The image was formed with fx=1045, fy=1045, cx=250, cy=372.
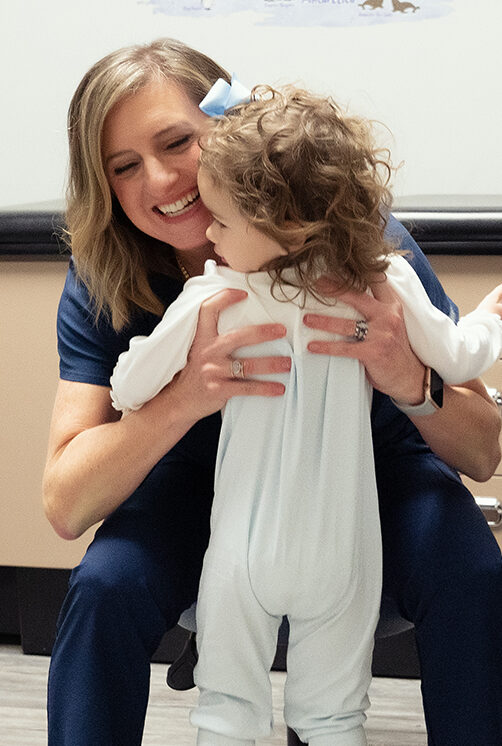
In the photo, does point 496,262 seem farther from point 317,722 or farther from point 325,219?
point 317,722

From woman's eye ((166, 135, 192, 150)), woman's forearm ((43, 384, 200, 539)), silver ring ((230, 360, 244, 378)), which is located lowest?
woman's forearm ((43, 384, 200, 539))

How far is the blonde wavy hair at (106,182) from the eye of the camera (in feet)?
4.30

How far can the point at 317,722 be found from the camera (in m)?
1.13

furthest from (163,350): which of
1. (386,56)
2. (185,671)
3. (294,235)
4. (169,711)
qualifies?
(386,56)

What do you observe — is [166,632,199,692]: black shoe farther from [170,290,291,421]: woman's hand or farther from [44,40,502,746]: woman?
[170,290,291,421]: woman's hand

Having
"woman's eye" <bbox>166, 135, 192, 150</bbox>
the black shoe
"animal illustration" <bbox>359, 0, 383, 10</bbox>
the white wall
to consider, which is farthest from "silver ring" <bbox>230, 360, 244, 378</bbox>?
"animal illustration" <bbox>359, 0, 383, 10</bbox>

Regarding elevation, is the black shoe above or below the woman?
below

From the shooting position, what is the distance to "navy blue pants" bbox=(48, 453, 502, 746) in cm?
112

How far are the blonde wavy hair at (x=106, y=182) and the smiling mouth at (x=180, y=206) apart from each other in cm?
8

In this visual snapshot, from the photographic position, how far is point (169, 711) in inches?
A: 73.1

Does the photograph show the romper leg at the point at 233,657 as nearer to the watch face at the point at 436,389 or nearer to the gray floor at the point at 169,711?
the watch face at the point at 436,389

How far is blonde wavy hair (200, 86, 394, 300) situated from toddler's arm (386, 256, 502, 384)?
77mm

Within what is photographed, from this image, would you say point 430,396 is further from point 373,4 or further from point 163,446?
point 373,4

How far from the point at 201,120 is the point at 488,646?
725 mm
